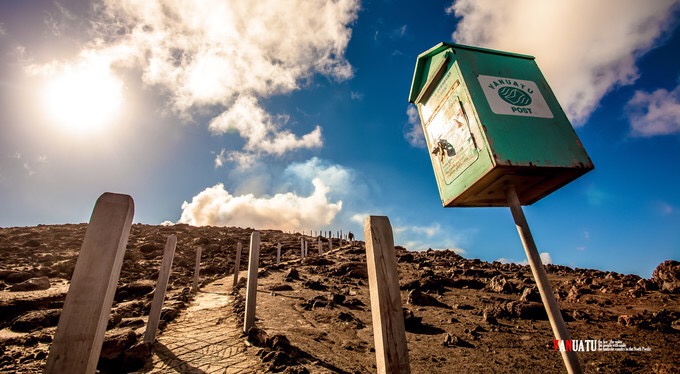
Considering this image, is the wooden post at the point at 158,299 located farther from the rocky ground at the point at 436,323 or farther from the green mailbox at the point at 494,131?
the green mailbox at the point at 494,131

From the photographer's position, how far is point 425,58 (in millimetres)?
2639

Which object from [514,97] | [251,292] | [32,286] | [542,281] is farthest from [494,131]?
[32,286]

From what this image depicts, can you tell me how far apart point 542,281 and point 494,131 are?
0.97 m

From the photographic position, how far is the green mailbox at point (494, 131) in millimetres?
1857

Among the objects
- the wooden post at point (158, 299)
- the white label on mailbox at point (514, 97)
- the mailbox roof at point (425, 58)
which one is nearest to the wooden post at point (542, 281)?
the white label on mailbox at point (514, 97)

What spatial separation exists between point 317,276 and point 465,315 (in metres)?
7.54

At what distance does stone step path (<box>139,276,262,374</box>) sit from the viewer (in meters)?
3.94

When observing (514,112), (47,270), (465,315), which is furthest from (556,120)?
(47,270)

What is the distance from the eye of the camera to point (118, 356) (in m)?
4.10

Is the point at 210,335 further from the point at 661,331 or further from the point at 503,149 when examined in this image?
the point at 661,331

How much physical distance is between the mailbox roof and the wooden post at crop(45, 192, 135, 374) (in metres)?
2.50

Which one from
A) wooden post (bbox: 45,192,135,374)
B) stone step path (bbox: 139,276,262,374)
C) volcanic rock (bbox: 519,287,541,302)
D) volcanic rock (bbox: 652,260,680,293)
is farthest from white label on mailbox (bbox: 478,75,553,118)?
volcanic rock (bbox: 652,260,680,293)

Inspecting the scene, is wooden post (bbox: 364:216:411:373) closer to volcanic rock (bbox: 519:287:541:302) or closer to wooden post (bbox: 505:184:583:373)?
wooden post (bbox: 505:184:583:373)

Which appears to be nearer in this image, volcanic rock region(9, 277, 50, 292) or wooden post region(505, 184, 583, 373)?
wooden post region(505, 184, 583, 373)
